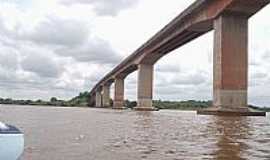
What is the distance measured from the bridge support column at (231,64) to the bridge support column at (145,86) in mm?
36099

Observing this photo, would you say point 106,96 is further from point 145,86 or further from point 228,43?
point 228,43


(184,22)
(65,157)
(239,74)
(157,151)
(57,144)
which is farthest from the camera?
(184,22)

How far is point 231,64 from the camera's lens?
40719mm

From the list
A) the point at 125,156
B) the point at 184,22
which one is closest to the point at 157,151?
the point at 125,156

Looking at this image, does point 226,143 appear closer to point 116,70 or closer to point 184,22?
point 184,22

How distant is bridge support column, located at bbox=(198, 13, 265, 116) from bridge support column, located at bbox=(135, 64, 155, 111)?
118 feet

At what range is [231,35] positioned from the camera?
40969 mm

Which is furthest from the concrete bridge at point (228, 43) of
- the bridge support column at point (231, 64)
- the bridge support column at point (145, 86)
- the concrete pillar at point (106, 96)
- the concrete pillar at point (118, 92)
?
the concrete pillar at point (106, 96)

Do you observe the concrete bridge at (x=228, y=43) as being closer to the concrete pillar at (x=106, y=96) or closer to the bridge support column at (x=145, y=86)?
the bridge support column at (x=145, y=86)

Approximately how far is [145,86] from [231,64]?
37.9m

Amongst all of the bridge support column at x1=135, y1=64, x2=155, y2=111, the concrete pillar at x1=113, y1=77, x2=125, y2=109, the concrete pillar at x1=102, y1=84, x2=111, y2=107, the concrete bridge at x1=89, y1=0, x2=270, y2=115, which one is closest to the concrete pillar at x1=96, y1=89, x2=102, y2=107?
the concrete pillar at x1=102, y1=84, x2=111, y2=107

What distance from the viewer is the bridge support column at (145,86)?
7744cm

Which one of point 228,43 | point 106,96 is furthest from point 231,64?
point 106,96

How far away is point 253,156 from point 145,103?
70.4 meters
